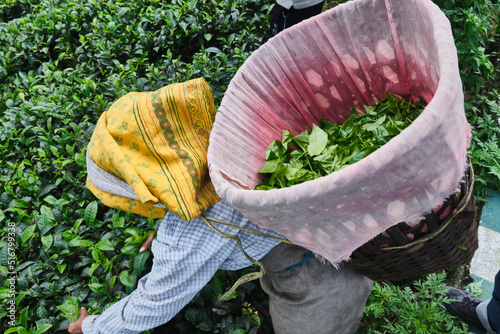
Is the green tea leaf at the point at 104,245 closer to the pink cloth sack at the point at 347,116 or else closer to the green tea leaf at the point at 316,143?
the pink cloth sack at the point at 347,116

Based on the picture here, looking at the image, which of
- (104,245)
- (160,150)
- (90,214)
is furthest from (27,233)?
(160,150)

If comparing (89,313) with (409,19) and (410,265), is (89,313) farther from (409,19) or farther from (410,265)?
(409,19)

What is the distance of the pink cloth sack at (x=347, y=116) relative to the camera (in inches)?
33.8

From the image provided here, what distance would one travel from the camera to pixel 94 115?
261 cm

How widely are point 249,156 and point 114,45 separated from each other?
2056 mm

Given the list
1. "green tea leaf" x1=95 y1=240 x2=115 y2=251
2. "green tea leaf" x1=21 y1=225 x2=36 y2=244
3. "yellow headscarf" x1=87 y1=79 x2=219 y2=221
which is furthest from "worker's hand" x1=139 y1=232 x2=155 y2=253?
"green tea leaf" x1=21 y1=225 x2=36 y2=244

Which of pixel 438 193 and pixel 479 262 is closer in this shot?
pixel 438 193

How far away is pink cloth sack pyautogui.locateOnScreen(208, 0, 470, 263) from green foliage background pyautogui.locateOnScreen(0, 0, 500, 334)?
83cm

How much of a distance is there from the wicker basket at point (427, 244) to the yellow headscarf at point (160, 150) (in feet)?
1.92

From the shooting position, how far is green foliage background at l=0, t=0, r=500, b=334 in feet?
6.15

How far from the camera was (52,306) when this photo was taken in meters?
1.89

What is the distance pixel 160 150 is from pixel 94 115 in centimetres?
146

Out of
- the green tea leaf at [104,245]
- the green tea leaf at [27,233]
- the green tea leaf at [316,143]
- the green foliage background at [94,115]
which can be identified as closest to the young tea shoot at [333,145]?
the green tea leaf at [316,143]

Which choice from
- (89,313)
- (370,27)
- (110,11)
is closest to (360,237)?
(370,27)
